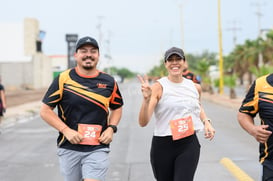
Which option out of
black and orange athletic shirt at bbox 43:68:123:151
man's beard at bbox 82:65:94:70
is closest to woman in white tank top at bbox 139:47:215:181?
black and orange athletic shirt at bbox 43:68:123:151

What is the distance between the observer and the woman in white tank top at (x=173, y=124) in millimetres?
4484

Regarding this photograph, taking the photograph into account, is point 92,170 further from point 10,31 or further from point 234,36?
point 234,36

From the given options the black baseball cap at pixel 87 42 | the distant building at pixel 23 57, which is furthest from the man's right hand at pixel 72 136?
the distant building at pixel 23 57

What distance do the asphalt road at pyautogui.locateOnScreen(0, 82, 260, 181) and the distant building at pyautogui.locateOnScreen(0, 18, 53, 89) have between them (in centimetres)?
4244

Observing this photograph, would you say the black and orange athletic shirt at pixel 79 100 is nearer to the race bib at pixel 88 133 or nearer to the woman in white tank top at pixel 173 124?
the race bib at pixel 88 133

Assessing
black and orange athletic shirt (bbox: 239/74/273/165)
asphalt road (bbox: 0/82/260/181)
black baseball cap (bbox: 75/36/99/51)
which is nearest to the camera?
black and orange athletic shirt (bbox: 239/74/273/165)

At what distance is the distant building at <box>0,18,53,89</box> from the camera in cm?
5578

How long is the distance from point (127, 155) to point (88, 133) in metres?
5.38

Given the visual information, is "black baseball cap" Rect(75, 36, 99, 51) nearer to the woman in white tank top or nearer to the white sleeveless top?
the woman in white tank top

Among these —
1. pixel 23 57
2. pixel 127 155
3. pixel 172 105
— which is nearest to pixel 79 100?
pixel 172 105

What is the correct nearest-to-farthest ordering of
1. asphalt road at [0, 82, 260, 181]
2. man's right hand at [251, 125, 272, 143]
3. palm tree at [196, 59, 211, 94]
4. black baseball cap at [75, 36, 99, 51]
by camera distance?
man's right hand at [251, 125, 272, 143], black baseball cap at [75, 36, 99, 51], asphalt road at [0, 82, 260, 181], palm tree at [196, 59, 211, 94]

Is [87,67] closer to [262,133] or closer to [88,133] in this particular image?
[88,133]

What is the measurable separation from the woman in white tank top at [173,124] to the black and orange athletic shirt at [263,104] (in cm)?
79

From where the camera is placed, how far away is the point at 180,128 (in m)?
4.45
